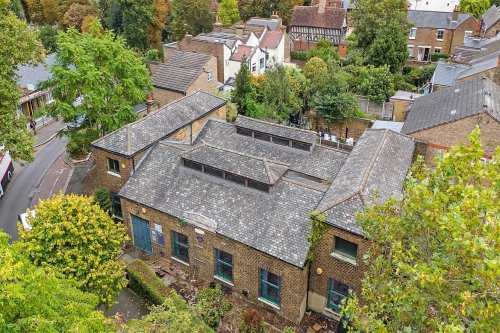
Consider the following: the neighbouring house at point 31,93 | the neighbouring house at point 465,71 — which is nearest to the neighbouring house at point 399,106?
the neighbouring house at point 465,71

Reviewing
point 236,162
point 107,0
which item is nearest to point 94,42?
point 236,162

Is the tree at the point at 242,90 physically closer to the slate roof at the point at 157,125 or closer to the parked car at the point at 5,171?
the slate roof at the point at 157,125

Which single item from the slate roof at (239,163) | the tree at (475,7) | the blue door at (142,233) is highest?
the tree at (475,7)

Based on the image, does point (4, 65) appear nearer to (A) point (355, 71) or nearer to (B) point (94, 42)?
(B) point (94, 42)

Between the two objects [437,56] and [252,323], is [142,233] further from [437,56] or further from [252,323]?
[437,56]

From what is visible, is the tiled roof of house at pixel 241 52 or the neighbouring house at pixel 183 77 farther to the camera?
the tiled roof of house at pixel 241 52

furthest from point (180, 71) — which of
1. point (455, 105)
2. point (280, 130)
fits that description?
point (455, 105)
